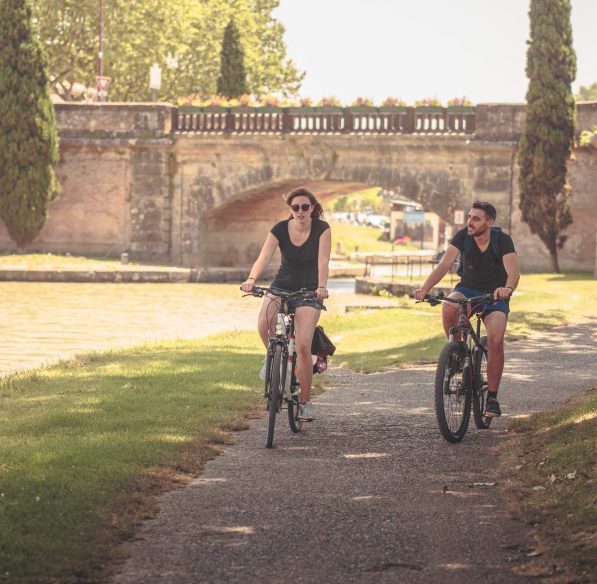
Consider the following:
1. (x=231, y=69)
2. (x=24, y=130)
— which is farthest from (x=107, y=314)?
(x=231, y=69)

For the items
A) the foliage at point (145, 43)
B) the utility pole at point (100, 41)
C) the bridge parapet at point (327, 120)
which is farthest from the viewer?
the foliage at point (145, 43)

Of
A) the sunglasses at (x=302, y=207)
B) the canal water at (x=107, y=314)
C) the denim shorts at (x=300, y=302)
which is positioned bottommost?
the canal water at (x=107, y=314)

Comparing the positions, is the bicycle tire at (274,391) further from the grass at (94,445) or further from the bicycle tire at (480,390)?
the bicycle tire at (480,390)

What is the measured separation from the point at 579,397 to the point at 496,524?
508cm

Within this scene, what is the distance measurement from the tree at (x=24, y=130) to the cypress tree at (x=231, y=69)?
838cm

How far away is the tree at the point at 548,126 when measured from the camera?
133ft

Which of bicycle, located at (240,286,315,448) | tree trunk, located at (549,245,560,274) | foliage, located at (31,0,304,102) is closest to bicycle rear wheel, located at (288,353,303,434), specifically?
bicycle, located at (240,286,315,448)

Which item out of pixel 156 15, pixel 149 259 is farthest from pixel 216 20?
pixel 149 259

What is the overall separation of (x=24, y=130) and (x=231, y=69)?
33.5 feet

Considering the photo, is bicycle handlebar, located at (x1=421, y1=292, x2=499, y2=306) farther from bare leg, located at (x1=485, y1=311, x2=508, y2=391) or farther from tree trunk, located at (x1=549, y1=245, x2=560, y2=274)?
tree trunk, located at (x1=549, y1=245, x2=560, y2=274)

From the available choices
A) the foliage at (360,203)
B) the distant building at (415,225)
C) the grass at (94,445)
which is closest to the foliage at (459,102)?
the grass at (94,445)

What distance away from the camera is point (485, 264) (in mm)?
11086

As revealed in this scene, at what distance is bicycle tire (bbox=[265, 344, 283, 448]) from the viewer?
34.1ft

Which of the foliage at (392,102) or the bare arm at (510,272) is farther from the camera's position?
the foliage at (392,102)
